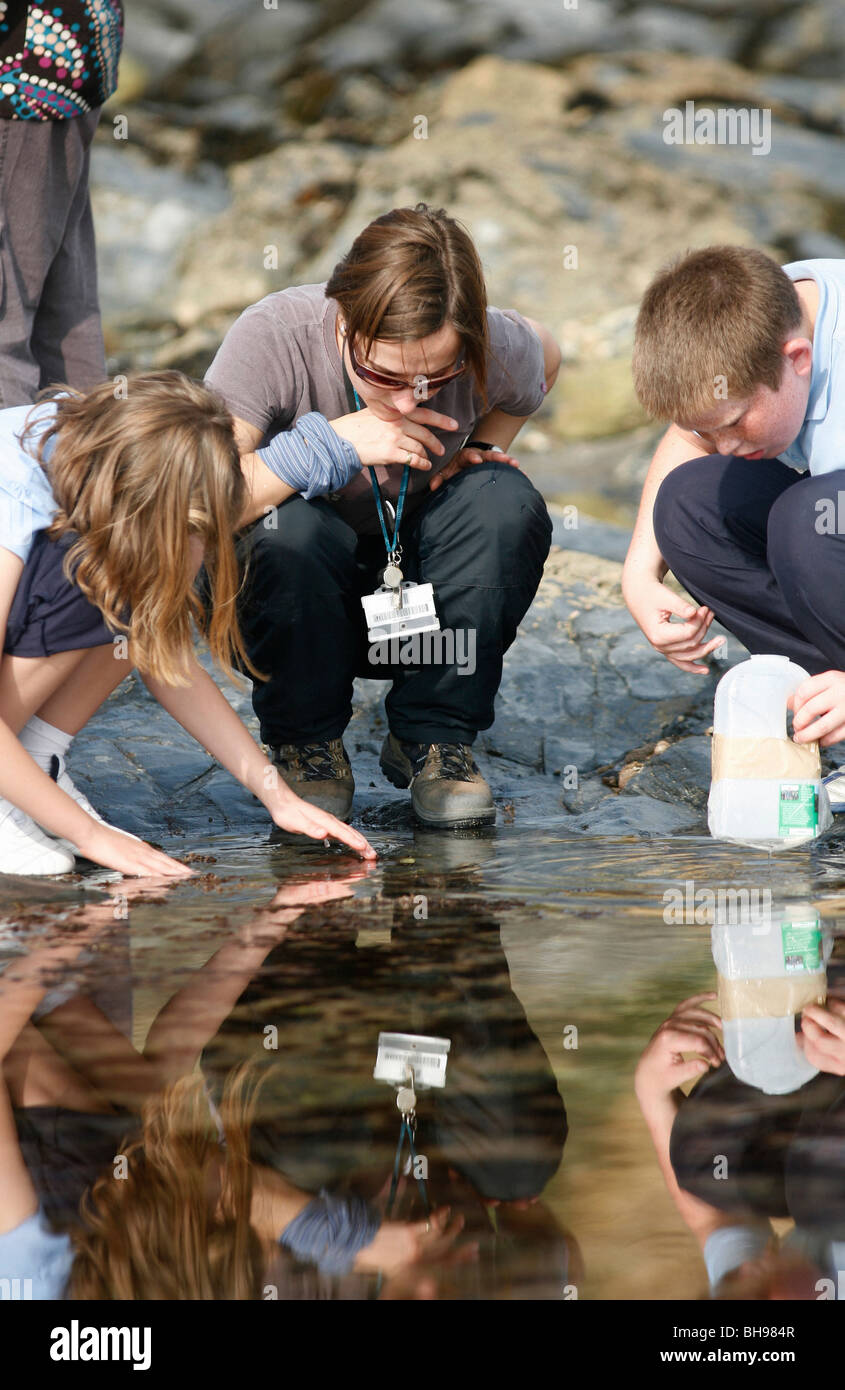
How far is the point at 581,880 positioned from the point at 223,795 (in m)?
1.06

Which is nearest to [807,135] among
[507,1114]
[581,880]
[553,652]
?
[553,652]

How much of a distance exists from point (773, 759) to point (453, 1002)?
3.30ft

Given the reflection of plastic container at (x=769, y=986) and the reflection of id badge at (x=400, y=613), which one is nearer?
the reflection of plastic container at (x=769, y=986)

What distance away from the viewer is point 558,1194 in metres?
1.19

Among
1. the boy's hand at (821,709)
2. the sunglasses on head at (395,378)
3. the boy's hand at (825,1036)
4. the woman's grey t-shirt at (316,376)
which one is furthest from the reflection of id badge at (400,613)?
the boy's hand at (825,1036)

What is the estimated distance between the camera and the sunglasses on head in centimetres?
266

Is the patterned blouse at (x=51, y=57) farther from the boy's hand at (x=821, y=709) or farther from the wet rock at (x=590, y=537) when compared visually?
the wet rock at (x=590, y=537)

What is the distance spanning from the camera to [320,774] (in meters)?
2.93

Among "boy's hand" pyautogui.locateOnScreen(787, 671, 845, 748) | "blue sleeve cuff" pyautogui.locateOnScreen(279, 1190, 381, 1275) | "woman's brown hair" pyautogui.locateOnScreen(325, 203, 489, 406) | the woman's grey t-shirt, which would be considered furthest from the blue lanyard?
"blue sleeve cuff" pyautogui.locateOnScreen(279, 1190, 381, 1275)

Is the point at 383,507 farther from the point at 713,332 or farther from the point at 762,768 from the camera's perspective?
the point at 762,768

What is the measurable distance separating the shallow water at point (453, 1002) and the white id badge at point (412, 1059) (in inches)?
0.6

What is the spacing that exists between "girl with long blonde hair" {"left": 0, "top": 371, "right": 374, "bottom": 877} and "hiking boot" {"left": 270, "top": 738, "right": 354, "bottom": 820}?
1.02ft

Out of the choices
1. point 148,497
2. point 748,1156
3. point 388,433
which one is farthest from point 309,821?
point 748,1156

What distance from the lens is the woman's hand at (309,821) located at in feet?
8.15
